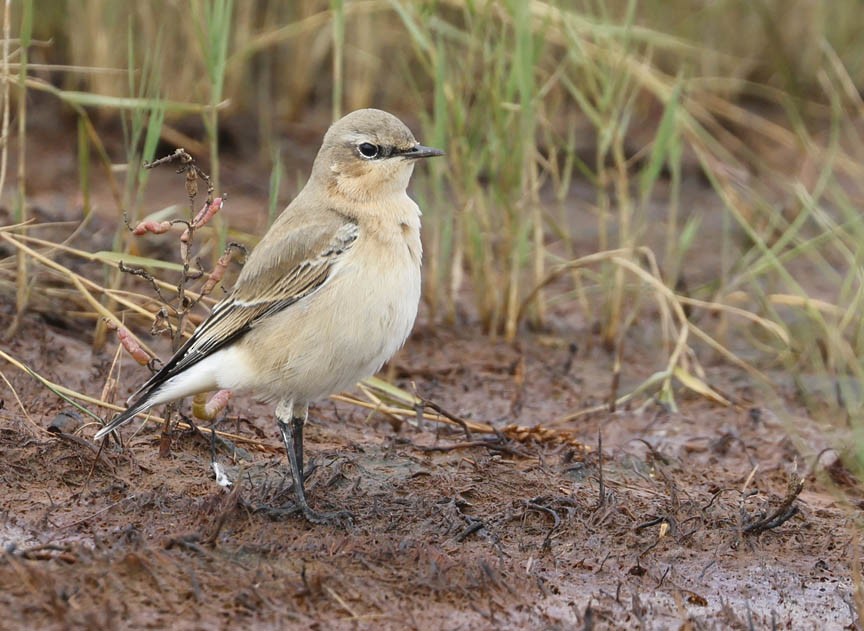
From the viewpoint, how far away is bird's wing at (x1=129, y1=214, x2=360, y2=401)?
5660 mm

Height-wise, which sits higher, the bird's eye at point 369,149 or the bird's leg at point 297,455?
the bird's eye at point 369,149

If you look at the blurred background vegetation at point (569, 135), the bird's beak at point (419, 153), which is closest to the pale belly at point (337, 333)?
the bird's beak at point (419, 153)

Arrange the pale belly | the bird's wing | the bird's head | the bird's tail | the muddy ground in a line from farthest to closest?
1. the bird's head
2. the bird's wing
3. the pale belly
4. the bird's tail
5. the muddy ground

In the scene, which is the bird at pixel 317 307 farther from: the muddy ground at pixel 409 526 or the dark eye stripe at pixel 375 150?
the muddy ground at pixel 409 526

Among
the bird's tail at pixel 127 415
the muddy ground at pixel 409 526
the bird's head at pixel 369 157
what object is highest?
the bird's head at pixel 369 157

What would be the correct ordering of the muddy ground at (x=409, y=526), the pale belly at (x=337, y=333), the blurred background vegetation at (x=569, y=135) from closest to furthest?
the muddy ground at (x=409, y=526) → the pale belly at (x=337, y=333) → the blurred background vegetation at (x=569, y=135)

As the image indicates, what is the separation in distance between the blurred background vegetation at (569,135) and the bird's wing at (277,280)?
0.59m

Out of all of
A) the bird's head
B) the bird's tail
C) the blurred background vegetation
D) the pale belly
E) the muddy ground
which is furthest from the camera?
the blurred background vegetation

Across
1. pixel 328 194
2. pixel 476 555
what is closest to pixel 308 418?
A: pixel 328 194

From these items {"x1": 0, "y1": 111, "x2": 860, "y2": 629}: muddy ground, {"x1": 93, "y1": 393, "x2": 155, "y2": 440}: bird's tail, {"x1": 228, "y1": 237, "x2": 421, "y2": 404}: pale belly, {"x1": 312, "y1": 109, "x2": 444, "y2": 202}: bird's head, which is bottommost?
{"x1": 0, "y1": 111, "x2": 860, "y2": 629}: muddy ground

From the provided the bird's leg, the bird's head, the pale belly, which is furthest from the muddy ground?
the bird's head

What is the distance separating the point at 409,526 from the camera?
17.9 ft

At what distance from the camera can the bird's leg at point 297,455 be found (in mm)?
5352

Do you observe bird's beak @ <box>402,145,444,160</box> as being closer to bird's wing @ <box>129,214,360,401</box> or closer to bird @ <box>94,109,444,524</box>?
bird @ <box>94,109,444,524</box>
